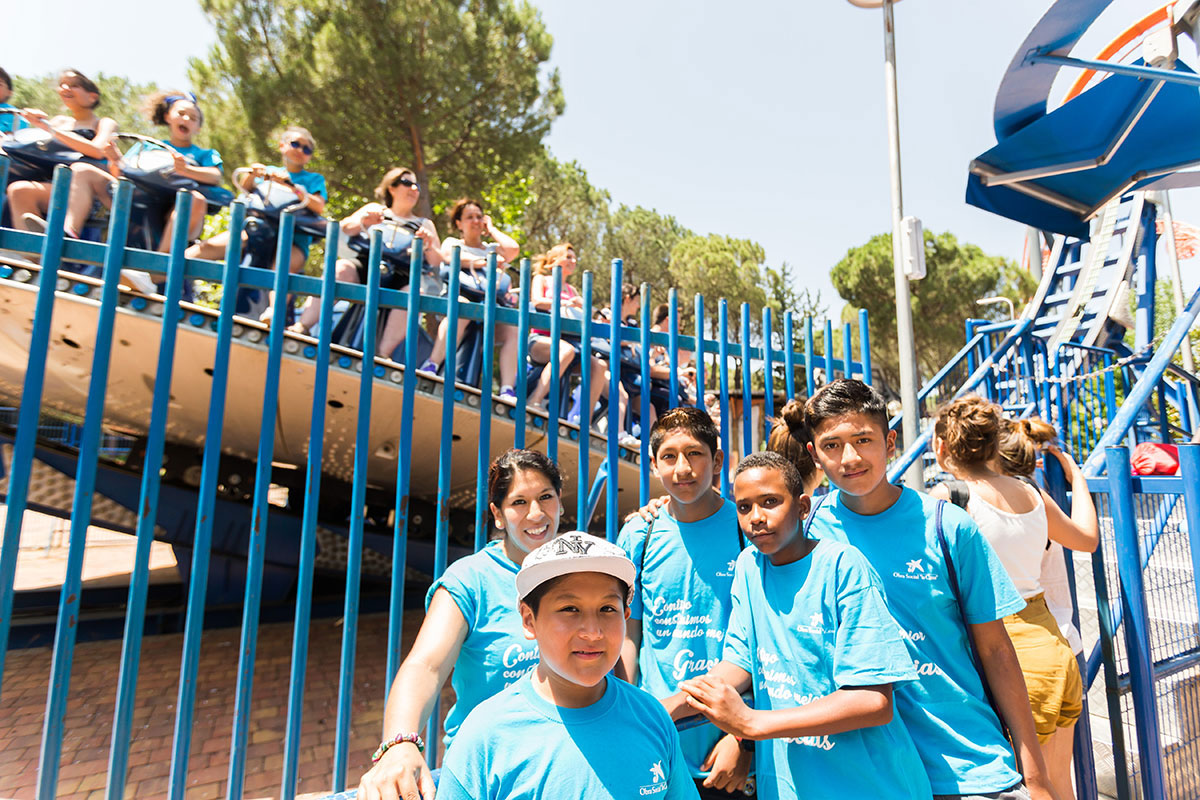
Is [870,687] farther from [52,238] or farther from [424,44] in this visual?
[424,44]

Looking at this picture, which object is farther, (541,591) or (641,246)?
(641,246)

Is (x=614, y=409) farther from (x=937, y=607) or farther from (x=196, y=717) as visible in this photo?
(x=196, y=717)

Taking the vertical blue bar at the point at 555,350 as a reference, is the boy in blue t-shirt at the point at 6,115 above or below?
above

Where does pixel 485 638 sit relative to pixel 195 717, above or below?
above

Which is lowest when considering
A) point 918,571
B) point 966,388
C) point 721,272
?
point 918,571

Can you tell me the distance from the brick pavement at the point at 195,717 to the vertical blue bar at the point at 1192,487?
4122 mm

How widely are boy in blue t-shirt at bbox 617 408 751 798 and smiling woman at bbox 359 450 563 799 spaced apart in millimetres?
398

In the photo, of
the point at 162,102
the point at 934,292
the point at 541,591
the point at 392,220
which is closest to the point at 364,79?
the point at 162,102

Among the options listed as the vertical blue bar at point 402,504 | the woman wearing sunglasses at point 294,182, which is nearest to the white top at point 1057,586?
the vertical blue bar at point 402,504

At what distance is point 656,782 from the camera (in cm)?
122

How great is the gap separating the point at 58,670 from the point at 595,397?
3439 mm

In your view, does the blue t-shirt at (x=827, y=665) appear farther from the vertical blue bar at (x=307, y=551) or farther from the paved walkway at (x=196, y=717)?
the paved walkway at (x=196, y=717)

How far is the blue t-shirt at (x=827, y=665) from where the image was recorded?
144cm

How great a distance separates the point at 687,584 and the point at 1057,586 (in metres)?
1.45
